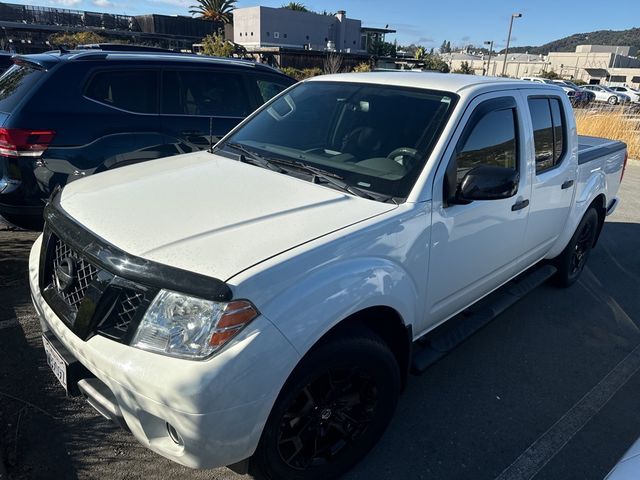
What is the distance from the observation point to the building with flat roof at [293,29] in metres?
56.6

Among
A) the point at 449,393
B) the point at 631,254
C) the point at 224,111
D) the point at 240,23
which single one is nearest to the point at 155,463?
the point at 449,393

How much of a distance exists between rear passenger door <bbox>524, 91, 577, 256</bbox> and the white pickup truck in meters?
0.04

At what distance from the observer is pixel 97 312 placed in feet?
6.36

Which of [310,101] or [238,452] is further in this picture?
[310,101]

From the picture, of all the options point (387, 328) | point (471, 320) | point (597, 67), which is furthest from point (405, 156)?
point (597, 67)

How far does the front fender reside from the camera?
183 centimetres

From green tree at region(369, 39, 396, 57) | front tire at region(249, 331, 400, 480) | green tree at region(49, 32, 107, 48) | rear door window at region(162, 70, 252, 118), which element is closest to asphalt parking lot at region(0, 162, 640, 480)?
front tire at region(249, 331, 400, 480)

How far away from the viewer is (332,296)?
6.47 feet

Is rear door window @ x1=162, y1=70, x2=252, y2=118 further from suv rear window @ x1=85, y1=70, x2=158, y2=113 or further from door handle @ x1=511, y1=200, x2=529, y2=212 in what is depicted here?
door handle @ x1=511, y1=200, x2=529, y2=212

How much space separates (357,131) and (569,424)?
2212 millimetres

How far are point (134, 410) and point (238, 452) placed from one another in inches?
16.8

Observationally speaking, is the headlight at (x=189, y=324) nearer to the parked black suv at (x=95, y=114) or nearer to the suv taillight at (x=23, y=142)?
the parked black suv at (x=95, y=114)

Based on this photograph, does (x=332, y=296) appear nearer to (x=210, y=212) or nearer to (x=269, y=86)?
(x=210, y=212)

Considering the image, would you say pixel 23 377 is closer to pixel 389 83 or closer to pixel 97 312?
pixel 97 312
